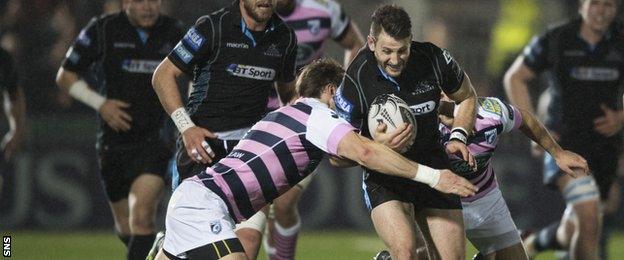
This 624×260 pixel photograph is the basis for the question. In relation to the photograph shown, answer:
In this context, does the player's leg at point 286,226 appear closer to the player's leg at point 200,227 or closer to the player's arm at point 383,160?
the player's leg at point 200,227

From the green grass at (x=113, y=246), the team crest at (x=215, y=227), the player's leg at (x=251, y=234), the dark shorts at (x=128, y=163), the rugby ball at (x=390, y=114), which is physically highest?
the rugby ball at (x=390, y=114)

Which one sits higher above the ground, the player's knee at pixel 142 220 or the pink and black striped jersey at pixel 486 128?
the pink and black striped jersey at pixel 486 128

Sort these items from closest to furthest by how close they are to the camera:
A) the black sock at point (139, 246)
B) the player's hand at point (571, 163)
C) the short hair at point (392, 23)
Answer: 1. the short hair at point (392, 23)
2. the player's hand at point (571, 163)
3. the black sock at point (139, 246)

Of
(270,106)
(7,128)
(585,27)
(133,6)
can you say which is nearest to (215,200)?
(270,106)

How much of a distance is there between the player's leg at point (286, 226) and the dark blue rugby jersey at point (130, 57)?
112 cm

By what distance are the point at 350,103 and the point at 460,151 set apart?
2.10 feet

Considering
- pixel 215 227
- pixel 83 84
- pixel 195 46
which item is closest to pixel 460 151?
pixel 215 227

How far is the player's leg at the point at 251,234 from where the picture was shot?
8109 mm

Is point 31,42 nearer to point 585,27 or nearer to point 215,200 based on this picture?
point 585,27

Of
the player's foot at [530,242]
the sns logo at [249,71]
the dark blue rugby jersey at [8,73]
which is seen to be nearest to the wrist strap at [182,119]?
the sns logo at [249,71]

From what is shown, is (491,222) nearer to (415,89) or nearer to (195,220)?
(415,89)

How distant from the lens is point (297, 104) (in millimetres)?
7008

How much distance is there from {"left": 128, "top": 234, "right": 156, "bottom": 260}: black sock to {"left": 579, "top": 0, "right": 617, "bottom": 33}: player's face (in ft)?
12.4

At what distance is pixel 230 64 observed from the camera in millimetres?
7926
